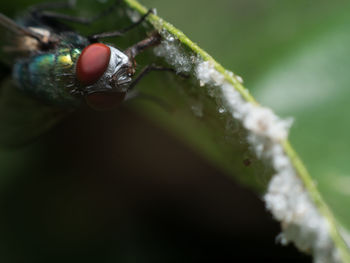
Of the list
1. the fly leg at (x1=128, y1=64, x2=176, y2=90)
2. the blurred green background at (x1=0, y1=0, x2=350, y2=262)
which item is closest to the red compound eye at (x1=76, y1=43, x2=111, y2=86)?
the fly leg at (x1=128, y1=64, x2=176, y2=90)

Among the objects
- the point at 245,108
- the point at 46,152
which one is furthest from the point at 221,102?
the point at 46,152

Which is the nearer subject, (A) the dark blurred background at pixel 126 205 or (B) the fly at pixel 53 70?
(B) the fly at pixel 53 70

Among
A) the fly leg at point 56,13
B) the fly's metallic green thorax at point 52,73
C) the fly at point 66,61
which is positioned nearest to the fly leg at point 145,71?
the fly at point 66,61

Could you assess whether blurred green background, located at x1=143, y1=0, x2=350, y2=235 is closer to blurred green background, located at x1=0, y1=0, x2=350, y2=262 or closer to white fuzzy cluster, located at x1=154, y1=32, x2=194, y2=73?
blurred green background, located at x1=0, y1=0, x2=350, y2=262

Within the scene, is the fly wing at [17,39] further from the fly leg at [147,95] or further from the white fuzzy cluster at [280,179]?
the white fuzzy cluster at [280,179]

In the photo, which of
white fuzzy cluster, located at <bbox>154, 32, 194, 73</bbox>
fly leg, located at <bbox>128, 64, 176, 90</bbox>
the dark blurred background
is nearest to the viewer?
white fuzzy cluster, located at <bbox>154, 32, 194, 73</bbox>

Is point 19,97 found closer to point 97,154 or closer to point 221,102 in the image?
point 97,154
